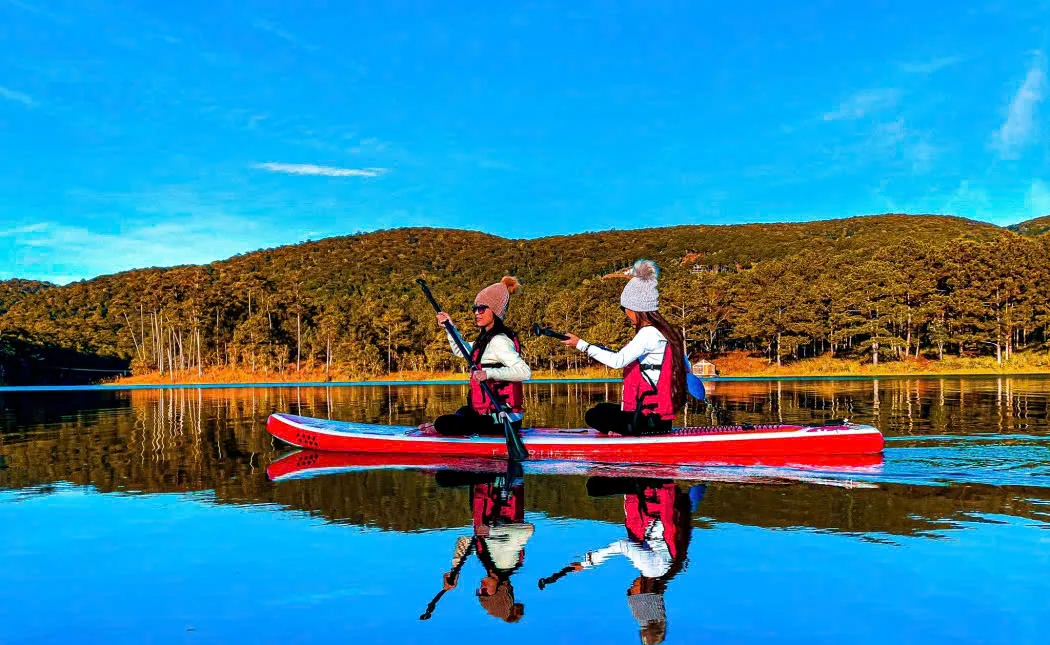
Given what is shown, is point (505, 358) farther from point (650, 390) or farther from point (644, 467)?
point (644, 467)

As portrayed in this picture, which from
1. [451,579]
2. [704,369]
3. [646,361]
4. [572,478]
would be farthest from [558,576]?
[704,369]

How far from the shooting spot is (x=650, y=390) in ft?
38.4

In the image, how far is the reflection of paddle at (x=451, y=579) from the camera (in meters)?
5.42

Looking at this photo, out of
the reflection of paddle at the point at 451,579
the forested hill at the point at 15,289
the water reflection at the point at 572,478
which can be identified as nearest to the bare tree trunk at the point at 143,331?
the forested hill at the point at 15,289

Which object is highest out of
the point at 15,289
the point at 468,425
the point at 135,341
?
the point at 15,289

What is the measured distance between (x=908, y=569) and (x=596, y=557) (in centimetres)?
247

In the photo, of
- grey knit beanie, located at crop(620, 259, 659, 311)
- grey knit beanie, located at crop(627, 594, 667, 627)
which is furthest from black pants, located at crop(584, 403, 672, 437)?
grey knit beanie, located at crop(627, 594, 667, 627)

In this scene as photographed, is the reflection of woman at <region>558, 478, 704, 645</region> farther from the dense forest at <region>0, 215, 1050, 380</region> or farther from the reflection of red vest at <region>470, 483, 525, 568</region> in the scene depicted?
the dense forest at <region>0, 215, 1050, 380</region>

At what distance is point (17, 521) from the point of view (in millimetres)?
9094

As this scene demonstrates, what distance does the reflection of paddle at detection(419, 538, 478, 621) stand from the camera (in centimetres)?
542

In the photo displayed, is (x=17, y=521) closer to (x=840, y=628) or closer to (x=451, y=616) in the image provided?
(x=451, y=616)

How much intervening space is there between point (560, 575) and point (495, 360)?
246 inches

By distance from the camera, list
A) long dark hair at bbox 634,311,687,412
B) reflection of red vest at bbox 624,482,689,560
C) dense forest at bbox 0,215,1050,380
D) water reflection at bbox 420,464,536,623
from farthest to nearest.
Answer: dense forest at bbox 0,215,1050,380, long dark hair at bbox 634,311,687,412, reflection of red vest at bbox 624,482,689,560, water reflection at bbox 420,464,536,623

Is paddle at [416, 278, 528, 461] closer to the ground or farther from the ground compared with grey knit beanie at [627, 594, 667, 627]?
farther from the ground
